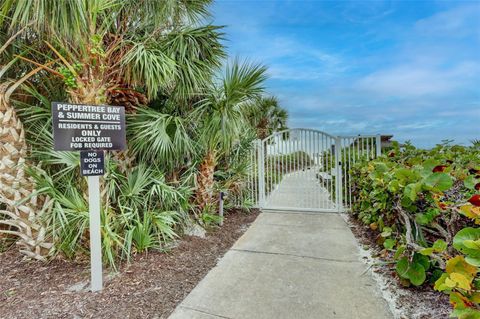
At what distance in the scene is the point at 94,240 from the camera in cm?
297

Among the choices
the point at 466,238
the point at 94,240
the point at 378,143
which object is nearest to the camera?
the point at 466,238

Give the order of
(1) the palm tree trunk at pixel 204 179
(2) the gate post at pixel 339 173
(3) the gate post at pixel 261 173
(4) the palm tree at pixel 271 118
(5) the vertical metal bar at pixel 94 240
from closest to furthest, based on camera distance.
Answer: (5) the vertical metal bar at pixel 94 240 < (1) the palm tree trunk at pixel 204 179 < (2) the gate post at pixel 339 173 < (3) the gate post at pixel 261 173 < (4) the palm tree at pixel 271 118

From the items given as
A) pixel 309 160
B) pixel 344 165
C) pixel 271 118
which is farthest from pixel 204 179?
pixel 271 118

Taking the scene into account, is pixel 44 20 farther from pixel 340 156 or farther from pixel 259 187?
pixel 340 156

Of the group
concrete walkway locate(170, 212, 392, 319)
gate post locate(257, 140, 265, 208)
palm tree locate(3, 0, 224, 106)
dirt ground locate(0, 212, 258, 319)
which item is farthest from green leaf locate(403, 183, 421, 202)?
gate post locate(257, 140, 265, 208)

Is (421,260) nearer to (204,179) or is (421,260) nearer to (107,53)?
(204,179)

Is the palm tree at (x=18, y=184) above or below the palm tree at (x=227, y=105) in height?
below

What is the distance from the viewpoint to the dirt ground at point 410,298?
2433 mm

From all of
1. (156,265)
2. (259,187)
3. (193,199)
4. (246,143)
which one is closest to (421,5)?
(246,143)

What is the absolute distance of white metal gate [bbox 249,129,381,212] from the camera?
6.49m

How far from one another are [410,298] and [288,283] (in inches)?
48.4

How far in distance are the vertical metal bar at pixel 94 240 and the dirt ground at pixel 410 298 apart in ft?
9.94

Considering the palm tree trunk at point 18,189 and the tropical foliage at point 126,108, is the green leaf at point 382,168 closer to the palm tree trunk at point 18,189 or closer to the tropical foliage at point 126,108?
the tropical foliage at point 126,108

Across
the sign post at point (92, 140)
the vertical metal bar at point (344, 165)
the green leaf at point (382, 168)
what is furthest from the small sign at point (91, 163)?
the vertical metal bar at point (344, 165)
